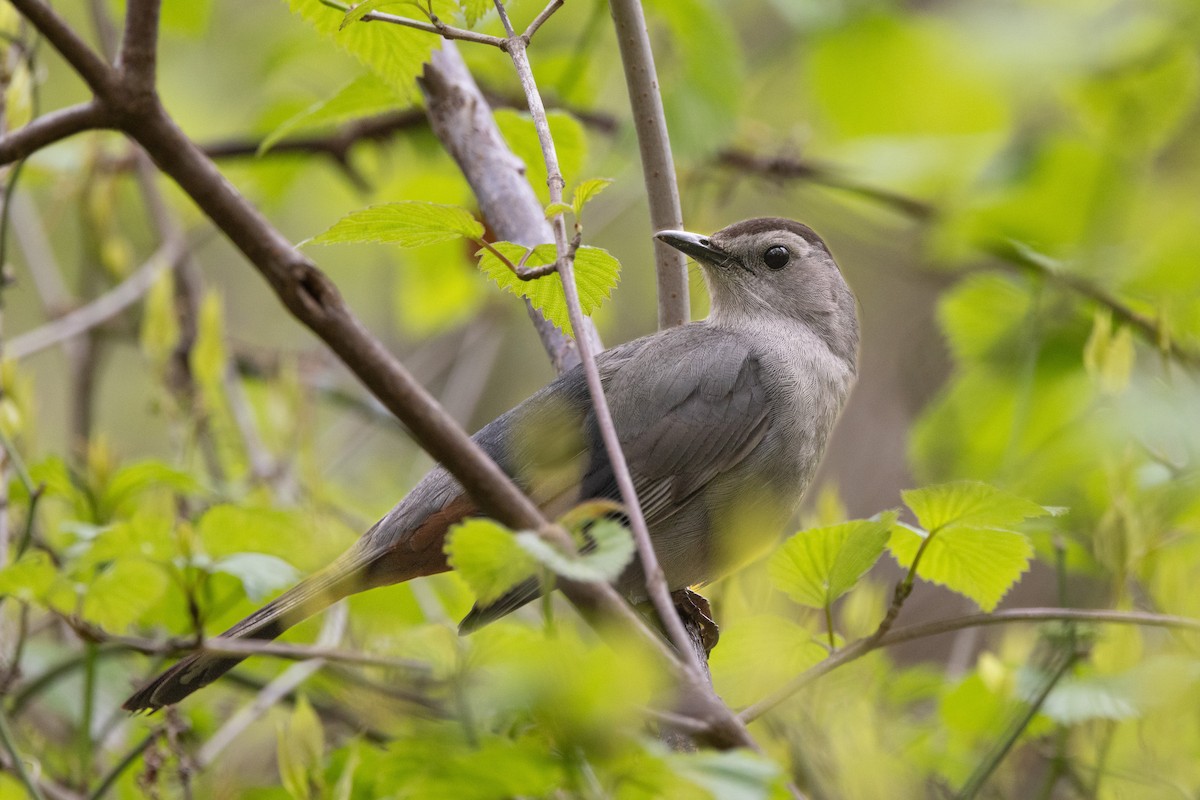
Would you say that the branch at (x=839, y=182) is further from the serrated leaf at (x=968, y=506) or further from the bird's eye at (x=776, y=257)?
the serrated leaf at (x=968, y=506)

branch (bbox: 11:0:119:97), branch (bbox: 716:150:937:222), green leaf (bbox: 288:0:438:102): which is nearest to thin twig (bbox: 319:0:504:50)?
green leaf (bbox: 288:0:438:102)

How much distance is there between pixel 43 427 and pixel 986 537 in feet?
21.0

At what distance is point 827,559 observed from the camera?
74.9 inches

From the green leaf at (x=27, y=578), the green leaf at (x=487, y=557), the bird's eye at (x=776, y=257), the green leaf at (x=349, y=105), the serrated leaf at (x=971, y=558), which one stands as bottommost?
the serrated leaf at (x=971, y=558)

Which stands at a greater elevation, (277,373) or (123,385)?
(277,373)

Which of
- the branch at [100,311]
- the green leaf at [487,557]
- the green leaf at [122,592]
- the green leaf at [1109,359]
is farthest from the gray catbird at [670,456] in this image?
the branch at [100,311]

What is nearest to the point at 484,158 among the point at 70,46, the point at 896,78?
the point at 70,46

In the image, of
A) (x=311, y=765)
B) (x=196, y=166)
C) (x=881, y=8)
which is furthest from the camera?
(x=881, y=8)

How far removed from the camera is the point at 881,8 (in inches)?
175

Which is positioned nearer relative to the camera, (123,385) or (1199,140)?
(1199,140)

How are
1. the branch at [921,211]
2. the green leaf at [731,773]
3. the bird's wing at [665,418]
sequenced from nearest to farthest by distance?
the green leaf at [731,773] → the bird's wing at [665,418] → the branch at [921,211]

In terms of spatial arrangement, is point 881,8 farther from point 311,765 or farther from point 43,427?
point 43,427

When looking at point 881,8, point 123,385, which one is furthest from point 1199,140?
point 123,385

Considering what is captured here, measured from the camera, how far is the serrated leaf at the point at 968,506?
1.76m
